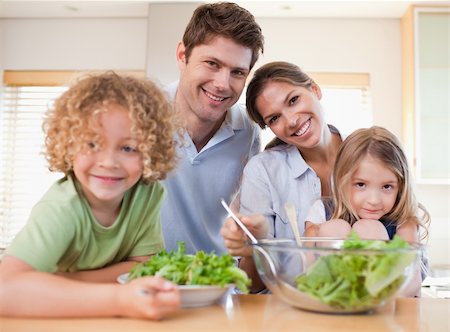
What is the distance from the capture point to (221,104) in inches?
63.1

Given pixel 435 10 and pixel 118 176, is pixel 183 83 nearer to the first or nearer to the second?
pixel 118 176

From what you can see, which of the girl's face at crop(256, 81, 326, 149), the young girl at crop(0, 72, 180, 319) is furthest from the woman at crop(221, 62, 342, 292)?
the young girl at crop(0, 72, 180, 319)

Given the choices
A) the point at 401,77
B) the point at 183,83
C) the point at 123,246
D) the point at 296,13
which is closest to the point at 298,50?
the point at 296,13

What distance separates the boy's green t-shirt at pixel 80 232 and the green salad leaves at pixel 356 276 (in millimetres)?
380

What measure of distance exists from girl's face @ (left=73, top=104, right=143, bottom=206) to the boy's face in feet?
2.16

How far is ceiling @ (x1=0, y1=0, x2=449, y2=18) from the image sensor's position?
3.62 metres

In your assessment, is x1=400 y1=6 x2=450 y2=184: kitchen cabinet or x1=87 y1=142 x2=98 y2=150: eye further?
x1=400 y1=6 x2=450 y2=184: kitchen cabinet

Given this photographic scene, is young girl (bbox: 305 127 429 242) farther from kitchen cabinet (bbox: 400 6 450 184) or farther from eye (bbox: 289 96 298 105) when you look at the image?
kitchen cabinet (bbox: 400 6 450 184)

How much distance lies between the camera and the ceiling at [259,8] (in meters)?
3.62

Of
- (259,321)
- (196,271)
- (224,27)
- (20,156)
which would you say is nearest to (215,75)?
(224,27)

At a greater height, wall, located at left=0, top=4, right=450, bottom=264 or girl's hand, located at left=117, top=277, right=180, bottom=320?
wall, located at left=0, top=4, right=450, bottom=264

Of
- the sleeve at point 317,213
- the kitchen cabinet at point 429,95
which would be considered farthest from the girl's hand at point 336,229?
the kitchen cabinet at point 429,95

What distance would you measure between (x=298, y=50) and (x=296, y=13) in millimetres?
275

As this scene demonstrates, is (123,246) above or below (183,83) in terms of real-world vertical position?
below
